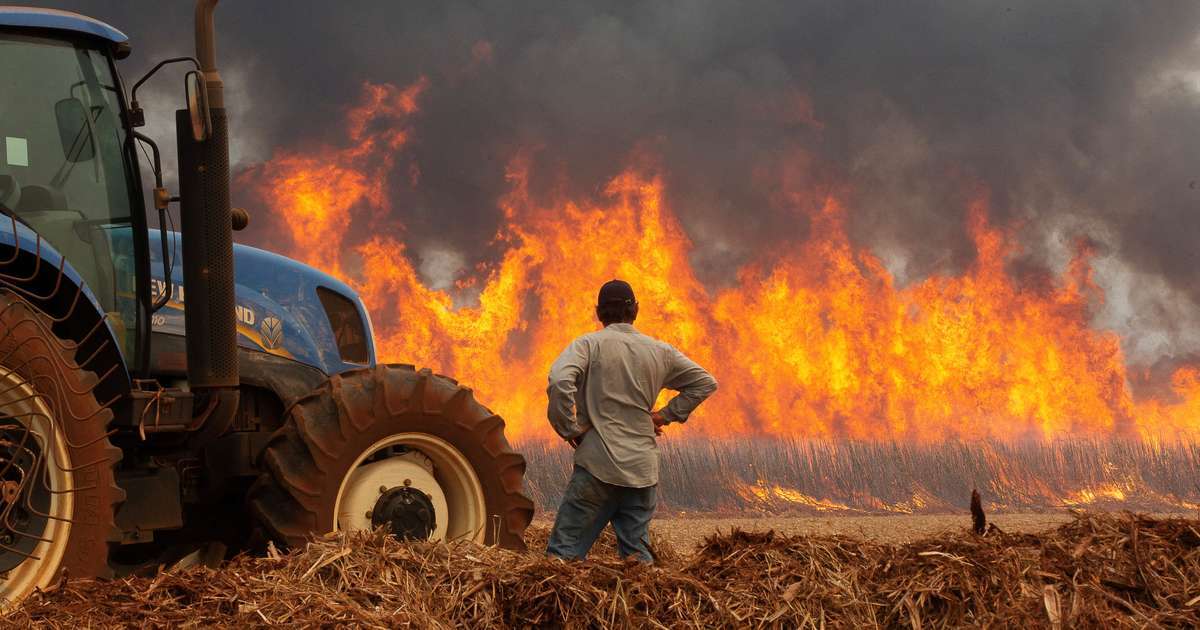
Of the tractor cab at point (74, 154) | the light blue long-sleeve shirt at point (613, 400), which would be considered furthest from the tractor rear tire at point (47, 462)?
the light blue long-sleeve shirt at point (613, 400)

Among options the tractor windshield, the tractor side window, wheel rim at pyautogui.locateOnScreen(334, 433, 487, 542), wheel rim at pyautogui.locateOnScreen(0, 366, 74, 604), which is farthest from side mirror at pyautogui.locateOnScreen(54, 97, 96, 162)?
wheel rim at pyautogui.locateOnScreen(334, 433, 487, 542)

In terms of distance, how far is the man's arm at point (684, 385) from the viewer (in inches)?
275

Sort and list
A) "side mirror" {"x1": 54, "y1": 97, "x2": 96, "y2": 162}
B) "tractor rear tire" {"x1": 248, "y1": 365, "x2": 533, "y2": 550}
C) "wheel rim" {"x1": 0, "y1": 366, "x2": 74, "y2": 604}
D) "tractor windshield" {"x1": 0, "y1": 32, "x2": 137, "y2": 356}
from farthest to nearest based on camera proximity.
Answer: "tractor rear tire" {"x1": 248, "y1": 365, "x2": 533, "y2": 550} → "side mirror" {"x1": 54, "y1": 97, "x2": 96, "y2": 162} → "tractor windshield" {"x1": 0, "y1": 32, "x2": 137, "y2": 356} → "wheel rim" {"x1": 0, "y1": 366, "x2": 74, "y2": 604}

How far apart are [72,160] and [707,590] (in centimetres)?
416

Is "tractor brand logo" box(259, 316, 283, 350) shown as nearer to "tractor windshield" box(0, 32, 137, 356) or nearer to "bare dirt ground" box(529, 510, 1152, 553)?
"tractor windshield" box(0, 32, 137, 356)

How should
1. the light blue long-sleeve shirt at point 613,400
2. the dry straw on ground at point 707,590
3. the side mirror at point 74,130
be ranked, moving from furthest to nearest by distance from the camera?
1. the light blue long-sleeve shirt at point 613,400
2. the side mirror at point 74,130
3. the dry straw on ground at point 707,590

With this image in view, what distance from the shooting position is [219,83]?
645cm

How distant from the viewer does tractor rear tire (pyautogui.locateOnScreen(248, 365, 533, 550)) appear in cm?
673

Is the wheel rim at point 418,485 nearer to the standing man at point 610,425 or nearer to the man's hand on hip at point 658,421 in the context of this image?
the standing man at point 610,425

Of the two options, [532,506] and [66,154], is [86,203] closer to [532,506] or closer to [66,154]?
[66,154]

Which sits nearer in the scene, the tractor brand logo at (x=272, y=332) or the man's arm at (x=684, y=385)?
the man's arm at (x=684, y=385)

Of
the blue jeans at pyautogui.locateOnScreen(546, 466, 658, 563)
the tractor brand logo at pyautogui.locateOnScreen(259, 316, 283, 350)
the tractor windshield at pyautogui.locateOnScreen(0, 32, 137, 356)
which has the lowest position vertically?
the blue jeans at pyautogui.locateOnScreen(546, 466, 658, 563)

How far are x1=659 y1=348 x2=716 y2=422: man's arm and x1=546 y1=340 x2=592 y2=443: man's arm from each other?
572 millimetres

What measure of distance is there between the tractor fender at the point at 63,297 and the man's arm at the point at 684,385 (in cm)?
299
